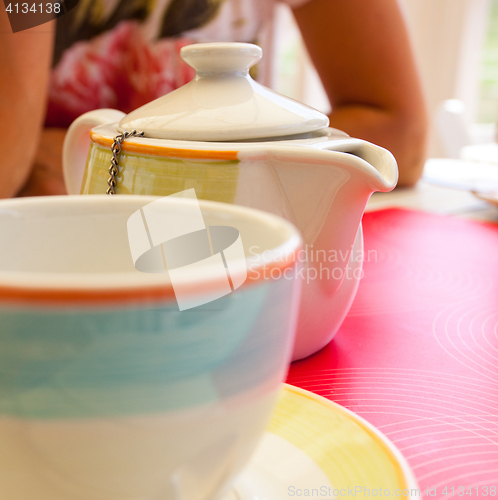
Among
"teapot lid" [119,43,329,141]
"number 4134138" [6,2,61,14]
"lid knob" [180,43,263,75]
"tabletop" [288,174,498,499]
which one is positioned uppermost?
"number 4134138" [6,2,61,14]

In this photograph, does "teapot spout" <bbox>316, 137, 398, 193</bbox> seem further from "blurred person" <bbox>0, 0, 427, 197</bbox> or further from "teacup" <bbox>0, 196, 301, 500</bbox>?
"blurred person" <bbox>0, 0, 427, 197</bbox>

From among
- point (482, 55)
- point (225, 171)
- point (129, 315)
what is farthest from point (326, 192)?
point (482, 55)

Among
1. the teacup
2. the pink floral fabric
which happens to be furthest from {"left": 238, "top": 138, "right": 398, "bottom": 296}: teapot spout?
the pink floral fabric

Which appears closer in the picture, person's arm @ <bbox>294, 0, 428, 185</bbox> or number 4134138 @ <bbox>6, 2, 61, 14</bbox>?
number 4134138 @ <bbox>6, 2, 61, 14</bbox>

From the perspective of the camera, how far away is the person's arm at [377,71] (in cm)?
86

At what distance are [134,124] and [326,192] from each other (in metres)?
0.13

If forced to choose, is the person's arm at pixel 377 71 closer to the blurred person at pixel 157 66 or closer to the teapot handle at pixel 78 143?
the blurred person at pixel 157 66

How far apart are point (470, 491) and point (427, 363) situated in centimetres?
11

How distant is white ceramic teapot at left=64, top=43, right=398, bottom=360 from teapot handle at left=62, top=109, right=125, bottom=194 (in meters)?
0.07

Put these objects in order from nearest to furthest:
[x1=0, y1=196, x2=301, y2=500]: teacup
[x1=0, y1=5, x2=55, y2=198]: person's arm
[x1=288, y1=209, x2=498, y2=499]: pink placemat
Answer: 1. [x1=0, y1=196, x2=301, y2=500]: teacup
2. [x1=288, y1=209, x2=498, y2=499]: pink placemat
3. [x1=0, y1=5, x2=55, y2=198]: person's arm

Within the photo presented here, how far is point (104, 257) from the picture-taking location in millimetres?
231

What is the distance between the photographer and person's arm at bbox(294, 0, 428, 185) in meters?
0.86

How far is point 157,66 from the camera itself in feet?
3.45

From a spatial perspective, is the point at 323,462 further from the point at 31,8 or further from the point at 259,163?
the point at 31,8
